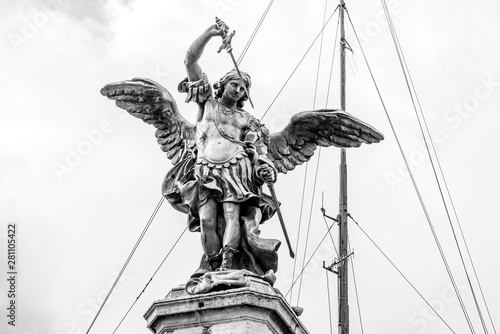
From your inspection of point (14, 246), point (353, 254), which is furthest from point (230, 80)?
point (353, 254)

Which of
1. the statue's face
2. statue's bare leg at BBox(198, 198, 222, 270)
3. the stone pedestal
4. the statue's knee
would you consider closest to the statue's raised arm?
the statue's face

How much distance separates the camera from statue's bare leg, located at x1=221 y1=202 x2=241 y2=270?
11.1 m

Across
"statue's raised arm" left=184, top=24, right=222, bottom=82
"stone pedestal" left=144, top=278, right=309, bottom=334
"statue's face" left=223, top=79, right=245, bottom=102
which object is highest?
"statue's raised arm" left=184, top=24, right=222, bottom=82

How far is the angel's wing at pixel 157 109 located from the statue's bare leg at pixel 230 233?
3.99 ft

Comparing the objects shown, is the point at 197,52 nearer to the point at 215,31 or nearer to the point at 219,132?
the point at 215,31

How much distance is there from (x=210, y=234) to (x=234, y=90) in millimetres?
1764

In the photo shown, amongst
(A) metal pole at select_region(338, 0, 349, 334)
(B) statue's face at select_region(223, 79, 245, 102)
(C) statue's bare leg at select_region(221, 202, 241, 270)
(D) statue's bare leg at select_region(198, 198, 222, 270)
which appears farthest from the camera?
(A) metal pole at select_region(338, 0, 349, 334)

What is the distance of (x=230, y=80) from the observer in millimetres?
12031

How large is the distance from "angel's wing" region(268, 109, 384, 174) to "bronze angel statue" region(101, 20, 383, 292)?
0.01m

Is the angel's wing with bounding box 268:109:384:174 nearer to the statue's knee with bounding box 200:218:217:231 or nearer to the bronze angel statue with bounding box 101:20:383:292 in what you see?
the bronze angel statue with bounding box 101:20:383:292

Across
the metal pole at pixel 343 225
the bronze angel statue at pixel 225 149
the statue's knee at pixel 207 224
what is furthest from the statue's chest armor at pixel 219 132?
the metal pole at pixel 343 225

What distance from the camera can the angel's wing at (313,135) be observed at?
12289mm

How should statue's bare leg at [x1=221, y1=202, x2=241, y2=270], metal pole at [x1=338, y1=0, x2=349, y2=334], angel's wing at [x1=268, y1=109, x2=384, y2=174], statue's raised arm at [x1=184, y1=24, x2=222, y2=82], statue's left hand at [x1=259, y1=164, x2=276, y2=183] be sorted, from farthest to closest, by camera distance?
metal pole at [x1=338, y1=0, x2=349, y2=334] < angel's wing at [x1=268, y1=109, x2=384, y2=174] < statue's raised arm at [x1=184, y1=24, x2=222, y2=82] < statue's left hand at [x1=259, y1=164, x2=276, y2=183] < statue's bare leg at [x1=221, y1=202, x2=241, y2=270]

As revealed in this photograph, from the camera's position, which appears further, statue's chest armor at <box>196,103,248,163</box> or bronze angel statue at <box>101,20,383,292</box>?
statue's chest armor at <box>196,103,248,163</box>
